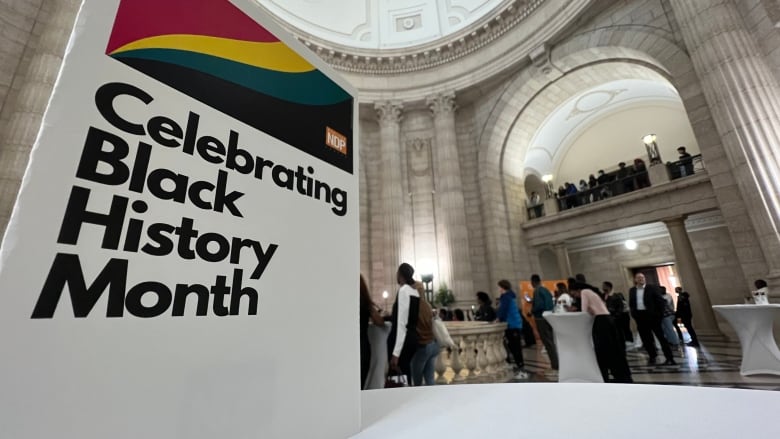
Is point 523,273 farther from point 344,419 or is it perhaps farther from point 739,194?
point 344,419

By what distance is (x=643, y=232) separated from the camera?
38.9 ft

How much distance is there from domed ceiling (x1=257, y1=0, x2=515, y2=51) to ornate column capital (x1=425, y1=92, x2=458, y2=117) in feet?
7.76

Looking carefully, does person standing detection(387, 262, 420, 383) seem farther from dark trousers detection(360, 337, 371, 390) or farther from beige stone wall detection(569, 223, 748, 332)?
beige stone wall detection(569, 223, 748, 332)

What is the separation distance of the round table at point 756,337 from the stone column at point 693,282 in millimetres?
5033

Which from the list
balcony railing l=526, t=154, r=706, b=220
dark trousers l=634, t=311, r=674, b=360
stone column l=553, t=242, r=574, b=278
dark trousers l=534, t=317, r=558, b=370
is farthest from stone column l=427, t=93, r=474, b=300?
dark trousers l=634, t=311, r=674, b=360

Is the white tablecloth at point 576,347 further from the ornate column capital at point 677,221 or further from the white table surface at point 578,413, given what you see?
the ornate column capital at point 677,221

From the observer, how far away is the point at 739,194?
5902 millimetres

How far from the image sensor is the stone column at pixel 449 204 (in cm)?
1043

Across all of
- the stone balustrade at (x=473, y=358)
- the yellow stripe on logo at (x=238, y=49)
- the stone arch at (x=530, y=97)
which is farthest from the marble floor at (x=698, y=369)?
the yellow stripe on logo at (x=238, y=49)

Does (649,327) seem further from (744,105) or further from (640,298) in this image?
(744,105)

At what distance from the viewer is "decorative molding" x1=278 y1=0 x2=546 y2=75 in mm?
11391

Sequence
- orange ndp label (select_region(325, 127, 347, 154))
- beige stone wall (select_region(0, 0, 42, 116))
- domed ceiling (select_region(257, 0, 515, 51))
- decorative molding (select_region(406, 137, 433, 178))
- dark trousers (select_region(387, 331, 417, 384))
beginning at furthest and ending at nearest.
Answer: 1. domed ceiling (select_region(257, 0, 515, 51))
2. decorative molding (select_region(406, 137, 433, 178))
3. beige stone wall (select_region(0, 0, 42, 116))
4. dark trousers (select_region(387, 331, 417, 384))
5. orange ndp label (select_region(325, 127, 347, 154))

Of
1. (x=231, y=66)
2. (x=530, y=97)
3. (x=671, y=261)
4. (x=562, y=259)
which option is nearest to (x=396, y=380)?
(x=231, y=66)

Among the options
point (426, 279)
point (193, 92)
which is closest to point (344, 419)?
point (193, 92)
